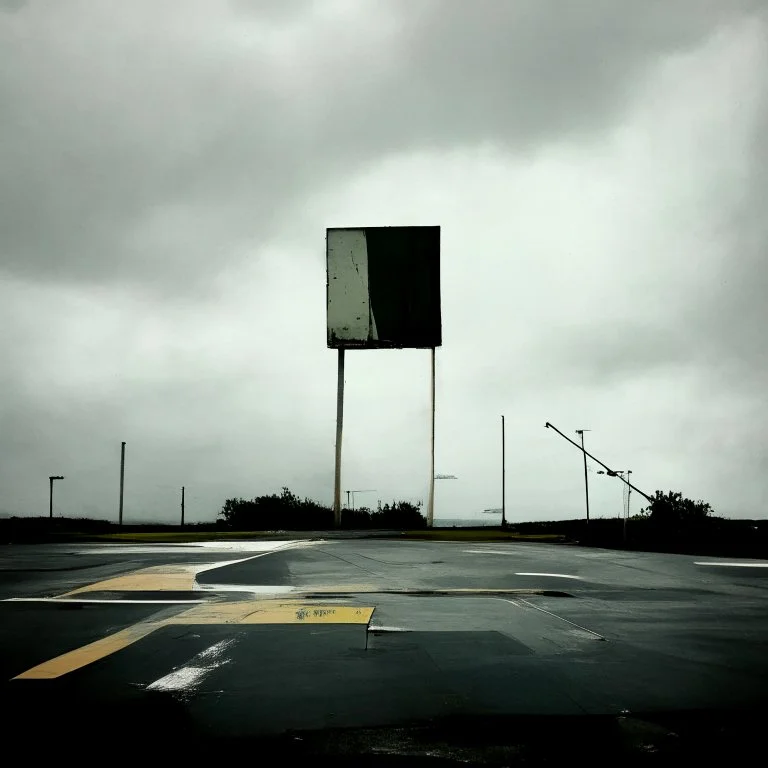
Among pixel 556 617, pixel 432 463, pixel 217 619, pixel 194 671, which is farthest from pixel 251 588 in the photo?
pixel 432 463

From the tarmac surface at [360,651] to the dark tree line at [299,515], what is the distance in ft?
96.3

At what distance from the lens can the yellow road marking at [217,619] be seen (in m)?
4.65

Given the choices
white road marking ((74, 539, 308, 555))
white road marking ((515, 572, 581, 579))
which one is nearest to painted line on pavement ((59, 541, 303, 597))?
white road marking ((515, 572, 581, 579))

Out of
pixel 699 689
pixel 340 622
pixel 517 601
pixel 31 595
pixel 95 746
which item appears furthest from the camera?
pixel 31 595

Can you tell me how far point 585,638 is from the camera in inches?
223

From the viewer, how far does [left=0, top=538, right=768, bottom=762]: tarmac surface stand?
357 centimetres

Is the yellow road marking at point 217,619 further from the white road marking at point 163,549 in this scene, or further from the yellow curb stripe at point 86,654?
the white road marking at point 163,549

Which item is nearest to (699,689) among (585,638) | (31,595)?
(585,638)

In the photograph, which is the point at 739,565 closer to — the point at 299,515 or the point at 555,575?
the point at 555,575

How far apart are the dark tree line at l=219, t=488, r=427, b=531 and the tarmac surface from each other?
29.3 meters

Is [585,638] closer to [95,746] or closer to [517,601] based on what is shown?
[517,601]

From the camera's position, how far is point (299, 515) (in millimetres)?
46906

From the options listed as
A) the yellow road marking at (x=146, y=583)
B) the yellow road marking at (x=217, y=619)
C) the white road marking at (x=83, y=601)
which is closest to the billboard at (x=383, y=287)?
the yellow road marking at (x=146, y=583)

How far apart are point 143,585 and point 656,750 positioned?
7715 millimetres
